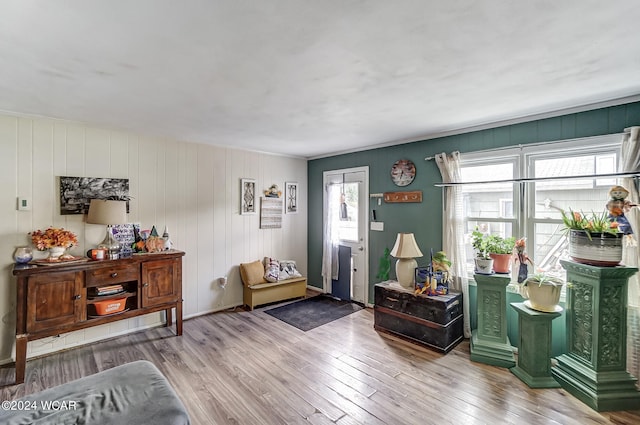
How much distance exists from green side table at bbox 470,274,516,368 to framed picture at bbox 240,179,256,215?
10.6ft

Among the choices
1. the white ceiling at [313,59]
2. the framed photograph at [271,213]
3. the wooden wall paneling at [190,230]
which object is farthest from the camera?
the framed photograph at [271,213]

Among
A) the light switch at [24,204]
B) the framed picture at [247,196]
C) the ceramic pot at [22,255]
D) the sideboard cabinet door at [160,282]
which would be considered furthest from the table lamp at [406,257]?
the light switch at [24,204]

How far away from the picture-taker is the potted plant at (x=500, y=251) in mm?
2863

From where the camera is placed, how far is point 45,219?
3.00 m

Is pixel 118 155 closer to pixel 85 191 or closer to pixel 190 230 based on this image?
pixel 85 191

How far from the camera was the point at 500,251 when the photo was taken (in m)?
2.89

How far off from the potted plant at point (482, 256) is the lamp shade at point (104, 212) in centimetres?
374

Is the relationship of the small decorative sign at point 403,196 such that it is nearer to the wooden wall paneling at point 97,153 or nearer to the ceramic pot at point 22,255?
the wooden wall paneling at point 97,153

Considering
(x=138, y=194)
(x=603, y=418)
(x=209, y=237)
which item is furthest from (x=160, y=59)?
(x=603, y=418)

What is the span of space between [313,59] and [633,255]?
2.92m

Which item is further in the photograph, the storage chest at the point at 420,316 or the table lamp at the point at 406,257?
the table lamp at the point at 406,257

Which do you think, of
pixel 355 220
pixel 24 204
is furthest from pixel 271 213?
pixel 24 204

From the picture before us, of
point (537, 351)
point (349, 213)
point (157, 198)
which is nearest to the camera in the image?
point (537, 351)

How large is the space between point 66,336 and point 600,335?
4932 millimetres
